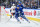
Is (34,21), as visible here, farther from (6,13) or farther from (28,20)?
→ (6,13)

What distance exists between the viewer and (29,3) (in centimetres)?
390

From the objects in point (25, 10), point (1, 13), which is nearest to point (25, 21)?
point (25, 10)

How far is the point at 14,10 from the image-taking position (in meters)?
3.98

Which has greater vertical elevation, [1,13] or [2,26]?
[1,13]

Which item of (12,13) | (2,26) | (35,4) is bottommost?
(2,26)

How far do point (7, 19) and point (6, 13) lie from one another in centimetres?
22

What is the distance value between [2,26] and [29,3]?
1253mm

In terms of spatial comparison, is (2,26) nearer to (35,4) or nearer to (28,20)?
(28,20)

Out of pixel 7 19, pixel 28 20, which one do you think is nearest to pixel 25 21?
pixel 28 20

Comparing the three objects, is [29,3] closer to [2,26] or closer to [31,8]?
[31,8]

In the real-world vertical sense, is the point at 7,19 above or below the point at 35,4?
below

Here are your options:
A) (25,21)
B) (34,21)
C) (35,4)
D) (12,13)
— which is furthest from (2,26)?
(35,4)

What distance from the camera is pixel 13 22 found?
4.04 metres

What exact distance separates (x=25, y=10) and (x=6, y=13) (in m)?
0.70
